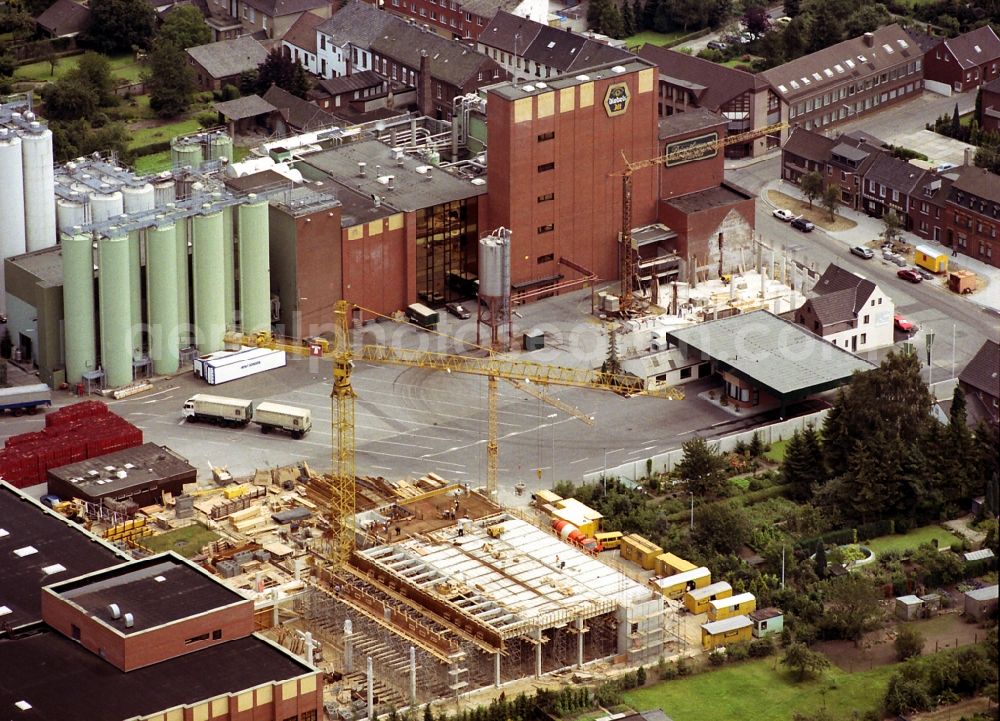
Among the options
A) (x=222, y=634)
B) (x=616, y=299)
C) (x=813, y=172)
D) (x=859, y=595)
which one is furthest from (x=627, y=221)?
(x=222, y=634)

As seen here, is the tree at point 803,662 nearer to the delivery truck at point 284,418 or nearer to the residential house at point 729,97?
the delivery truck at point 284,418

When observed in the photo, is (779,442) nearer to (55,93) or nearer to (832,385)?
(832,385)

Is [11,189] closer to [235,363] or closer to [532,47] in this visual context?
[235,363]

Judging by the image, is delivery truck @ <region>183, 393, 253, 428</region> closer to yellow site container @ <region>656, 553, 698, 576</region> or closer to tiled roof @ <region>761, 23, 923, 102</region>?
yellow site container @ <region>656, 553, 698, 576</region>

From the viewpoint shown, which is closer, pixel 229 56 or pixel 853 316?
pixel 853 316

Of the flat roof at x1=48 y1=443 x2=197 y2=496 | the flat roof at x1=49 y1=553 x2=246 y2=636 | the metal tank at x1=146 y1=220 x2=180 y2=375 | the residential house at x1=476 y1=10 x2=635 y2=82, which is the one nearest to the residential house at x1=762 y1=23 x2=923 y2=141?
the residential house at x1=476 y1=10 x2=635 y2=82

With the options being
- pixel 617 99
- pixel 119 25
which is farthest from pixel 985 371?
pixel 119 25
